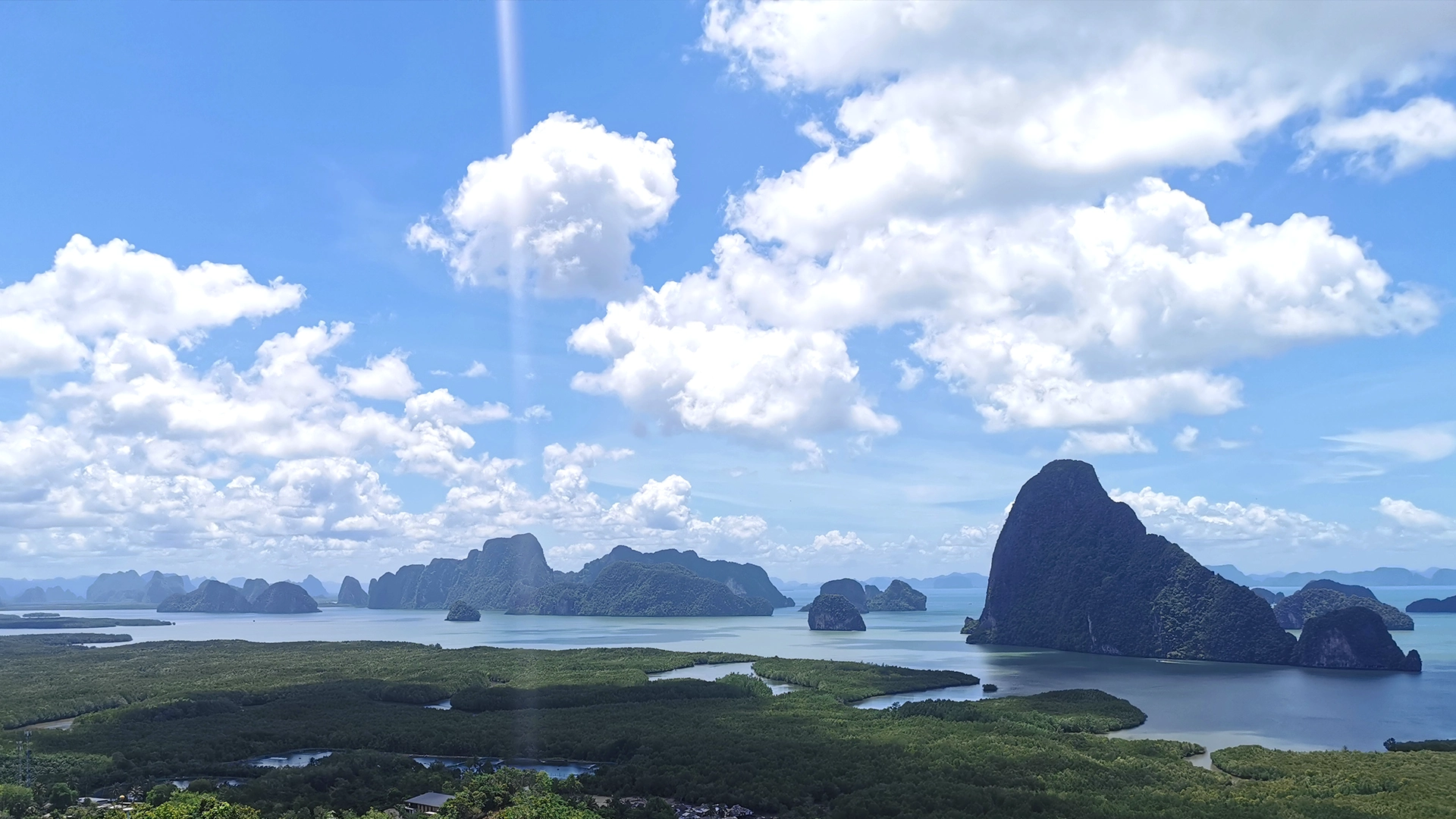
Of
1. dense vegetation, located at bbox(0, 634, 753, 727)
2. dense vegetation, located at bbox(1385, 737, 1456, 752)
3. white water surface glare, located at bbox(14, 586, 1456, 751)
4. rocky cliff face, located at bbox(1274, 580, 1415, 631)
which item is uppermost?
rocky cliff face, located at bbox(1274, 580, 1415, 631)

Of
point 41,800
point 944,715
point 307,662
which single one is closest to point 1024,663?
point 944,715

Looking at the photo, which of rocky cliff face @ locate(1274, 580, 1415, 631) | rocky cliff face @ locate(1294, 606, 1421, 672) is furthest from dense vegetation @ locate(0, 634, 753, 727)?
rocky cliff face @ locate(1274, 580, 1415, 631)

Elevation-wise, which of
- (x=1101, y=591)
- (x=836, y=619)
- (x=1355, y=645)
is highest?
(x=1101, y=591)

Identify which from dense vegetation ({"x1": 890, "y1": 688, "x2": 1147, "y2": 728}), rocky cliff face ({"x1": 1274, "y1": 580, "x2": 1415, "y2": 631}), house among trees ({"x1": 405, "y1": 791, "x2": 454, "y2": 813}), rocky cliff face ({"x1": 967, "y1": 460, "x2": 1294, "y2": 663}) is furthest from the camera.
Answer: rocky cliff face ({"x1": 1274, "y1": 580, "x2": 1415, "y2": 631})

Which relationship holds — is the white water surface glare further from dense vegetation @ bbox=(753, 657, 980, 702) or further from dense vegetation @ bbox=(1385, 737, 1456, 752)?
dense vegetation @ bbox=(753, 657, 980, 702)

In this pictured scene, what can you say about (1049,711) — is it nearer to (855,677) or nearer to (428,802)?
(855,677)

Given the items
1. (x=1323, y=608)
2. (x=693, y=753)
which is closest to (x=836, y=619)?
(x=1323, y=608)
